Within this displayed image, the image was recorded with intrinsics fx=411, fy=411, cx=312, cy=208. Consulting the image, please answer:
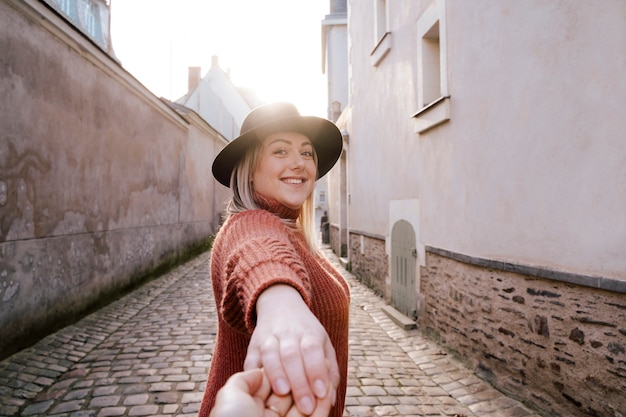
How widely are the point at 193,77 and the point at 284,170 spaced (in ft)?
101

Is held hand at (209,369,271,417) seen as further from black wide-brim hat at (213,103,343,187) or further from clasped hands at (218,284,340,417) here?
black wide-brim hat at (213,103,343,187)

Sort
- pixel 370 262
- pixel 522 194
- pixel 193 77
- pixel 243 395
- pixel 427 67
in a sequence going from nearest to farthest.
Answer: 1. pixel 243 395
2. pixel 522 194
3. pixel 427 67
4. pixel 370 262
5. pixel 193 77

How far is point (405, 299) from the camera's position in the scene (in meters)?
6.30

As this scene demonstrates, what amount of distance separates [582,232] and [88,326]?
5.71 meters

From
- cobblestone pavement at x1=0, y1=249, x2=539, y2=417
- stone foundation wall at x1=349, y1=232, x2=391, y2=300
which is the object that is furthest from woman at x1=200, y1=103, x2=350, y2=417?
stone foundation wall at x1=349, y1=232, x2=391, y2=300

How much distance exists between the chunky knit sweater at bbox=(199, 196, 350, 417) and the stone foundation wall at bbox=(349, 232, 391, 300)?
596cm

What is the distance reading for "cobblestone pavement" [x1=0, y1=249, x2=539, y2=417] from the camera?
3408 mm

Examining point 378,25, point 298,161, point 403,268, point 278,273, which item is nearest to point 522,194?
point 298,161

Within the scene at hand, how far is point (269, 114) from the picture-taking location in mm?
1579

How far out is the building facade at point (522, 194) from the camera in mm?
2787

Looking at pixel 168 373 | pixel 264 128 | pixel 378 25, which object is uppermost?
pixel 378 25

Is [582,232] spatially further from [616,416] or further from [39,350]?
[39,350]

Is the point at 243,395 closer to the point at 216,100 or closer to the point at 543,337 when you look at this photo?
the point at 543,337

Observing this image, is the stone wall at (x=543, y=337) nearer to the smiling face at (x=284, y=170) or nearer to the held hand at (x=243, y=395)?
the smiling face at (x=284, y=170)
